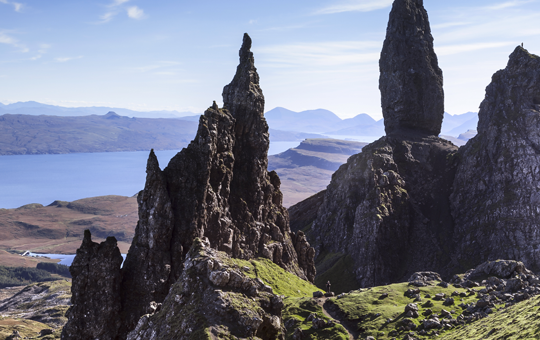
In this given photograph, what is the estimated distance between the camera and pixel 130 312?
83875 mm

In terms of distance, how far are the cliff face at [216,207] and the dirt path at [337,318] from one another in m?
20.1

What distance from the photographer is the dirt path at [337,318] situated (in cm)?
10227

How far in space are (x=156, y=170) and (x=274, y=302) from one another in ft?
179

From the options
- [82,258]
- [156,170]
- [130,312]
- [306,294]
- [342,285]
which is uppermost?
[156,170]

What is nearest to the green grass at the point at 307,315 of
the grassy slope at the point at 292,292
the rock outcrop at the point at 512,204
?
the grassy slope at the point at 292,292

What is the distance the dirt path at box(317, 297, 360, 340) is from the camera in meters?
102

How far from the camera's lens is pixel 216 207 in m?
115

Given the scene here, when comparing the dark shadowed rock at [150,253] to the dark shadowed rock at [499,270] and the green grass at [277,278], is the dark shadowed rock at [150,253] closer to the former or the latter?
the green grass at [277,278]

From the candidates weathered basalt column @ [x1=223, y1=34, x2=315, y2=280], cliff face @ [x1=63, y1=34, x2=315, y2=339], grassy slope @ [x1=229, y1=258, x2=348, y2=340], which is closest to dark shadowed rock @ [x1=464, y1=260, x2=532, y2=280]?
grassy slope @ [x1=229, y1=258, x2=348, y2=340]

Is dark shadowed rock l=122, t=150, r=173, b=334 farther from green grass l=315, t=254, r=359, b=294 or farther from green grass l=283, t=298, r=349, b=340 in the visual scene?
green grass l=315, t=254, r=359, b=294

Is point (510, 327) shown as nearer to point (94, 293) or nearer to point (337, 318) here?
point (337, 318)

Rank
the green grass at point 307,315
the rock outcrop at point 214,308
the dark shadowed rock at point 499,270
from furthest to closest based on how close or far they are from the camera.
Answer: the dark shadowed rock at point 499,270 → the green grass at point 307,315 → the rock outcrop at point 214,308

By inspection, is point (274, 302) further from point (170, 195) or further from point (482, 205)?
point (482, 205)

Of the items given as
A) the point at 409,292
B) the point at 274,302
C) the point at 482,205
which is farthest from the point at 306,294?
the point at 482,205
